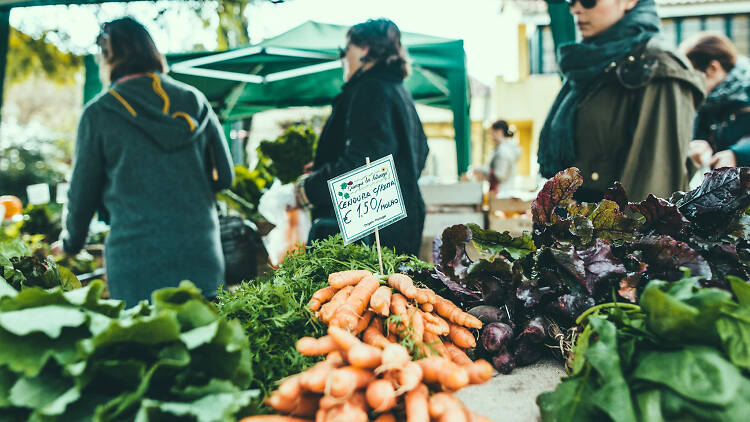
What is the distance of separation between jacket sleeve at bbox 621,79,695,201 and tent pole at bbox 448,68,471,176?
226 centimetres

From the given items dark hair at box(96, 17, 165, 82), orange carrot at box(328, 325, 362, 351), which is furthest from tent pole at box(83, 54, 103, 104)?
orange carrot at box(328, 325, 362, 351)

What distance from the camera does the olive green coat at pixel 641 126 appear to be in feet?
7.51

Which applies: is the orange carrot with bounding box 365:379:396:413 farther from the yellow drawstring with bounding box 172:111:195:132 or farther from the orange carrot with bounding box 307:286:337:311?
the yellow drawstring with bounding box 172:111:195:132

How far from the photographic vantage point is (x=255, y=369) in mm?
1079

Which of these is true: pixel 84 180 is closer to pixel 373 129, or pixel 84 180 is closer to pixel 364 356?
pixel 373 129

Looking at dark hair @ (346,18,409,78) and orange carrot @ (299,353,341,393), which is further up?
dark hair @ (346,18,409,78)

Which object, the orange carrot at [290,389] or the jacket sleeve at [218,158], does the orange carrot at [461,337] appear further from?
the jacket sleeve at [218,158]

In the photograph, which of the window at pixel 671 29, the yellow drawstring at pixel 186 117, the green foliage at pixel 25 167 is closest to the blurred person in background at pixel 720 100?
the yellow drawstring at pixel 186 117

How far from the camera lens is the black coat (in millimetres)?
2355

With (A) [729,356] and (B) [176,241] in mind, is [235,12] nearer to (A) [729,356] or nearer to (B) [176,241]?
(B) [176,241]

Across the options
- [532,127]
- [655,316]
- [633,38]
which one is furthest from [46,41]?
[532,127]

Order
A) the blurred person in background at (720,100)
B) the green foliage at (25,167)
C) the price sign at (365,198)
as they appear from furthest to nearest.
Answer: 1. the green foliage at (25,167)
2. the blurred person in background at (720,100)
3. the price sign at (365,198)

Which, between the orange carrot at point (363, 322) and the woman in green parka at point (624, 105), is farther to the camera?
the woman in green parka at point (624, 105)

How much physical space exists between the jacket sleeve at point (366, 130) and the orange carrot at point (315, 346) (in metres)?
1.33
